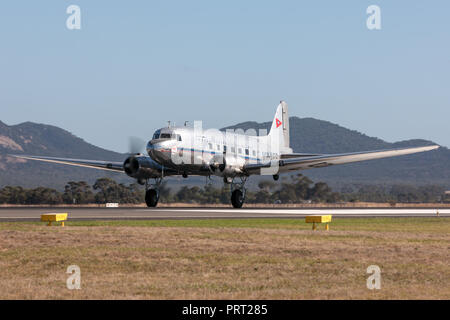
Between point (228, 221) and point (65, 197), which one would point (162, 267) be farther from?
point (65, 197)

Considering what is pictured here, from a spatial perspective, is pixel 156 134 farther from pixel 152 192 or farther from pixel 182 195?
pixel 182 195

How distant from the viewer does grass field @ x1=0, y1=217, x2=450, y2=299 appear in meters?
19.0

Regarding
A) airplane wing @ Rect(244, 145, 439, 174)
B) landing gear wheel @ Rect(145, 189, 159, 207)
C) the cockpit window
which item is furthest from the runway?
landing gear wheel @ Rect(145, 189, 159, 207)

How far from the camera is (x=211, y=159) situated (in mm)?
58812

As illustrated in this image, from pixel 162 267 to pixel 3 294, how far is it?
6350 mm

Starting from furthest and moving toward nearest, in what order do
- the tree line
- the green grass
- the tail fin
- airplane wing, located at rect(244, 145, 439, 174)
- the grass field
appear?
the tree line → the tail fin → airplane wing, located at rect(244, 145, 439, 174) → the green grass → the grass field

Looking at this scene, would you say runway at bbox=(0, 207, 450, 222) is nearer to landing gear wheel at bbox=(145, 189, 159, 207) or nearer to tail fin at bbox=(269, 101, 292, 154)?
landing gear wheel at bbox=(145, 189, 159, 207)

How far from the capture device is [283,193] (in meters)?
123

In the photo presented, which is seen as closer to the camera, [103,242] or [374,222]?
[103,242]

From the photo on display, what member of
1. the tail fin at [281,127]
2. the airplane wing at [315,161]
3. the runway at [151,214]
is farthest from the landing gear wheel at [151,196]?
the tail fin at [281,127]

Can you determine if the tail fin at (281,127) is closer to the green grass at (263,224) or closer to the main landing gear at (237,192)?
the main landing gear at (237,192)

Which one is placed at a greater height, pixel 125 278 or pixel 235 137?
pixel 235 137

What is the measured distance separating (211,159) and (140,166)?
6419 millimetres
